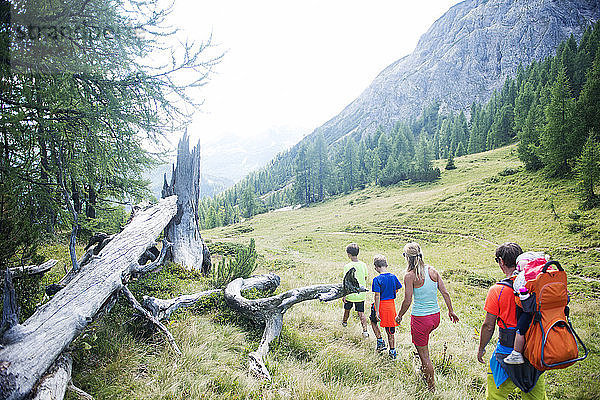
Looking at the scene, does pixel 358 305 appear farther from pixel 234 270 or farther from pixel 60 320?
pixel 60 320

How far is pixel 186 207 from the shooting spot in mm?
8906

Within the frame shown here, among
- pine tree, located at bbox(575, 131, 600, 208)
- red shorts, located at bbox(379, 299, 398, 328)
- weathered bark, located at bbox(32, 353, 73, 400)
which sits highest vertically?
weathered bark, located at bbox(32, 353, 73, 400)

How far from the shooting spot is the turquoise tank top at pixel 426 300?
13.9 ft

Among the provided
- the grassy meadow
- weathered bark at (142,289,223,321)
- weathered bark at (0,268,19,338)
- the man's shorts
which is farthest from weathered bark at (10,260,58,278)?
the man's shorts

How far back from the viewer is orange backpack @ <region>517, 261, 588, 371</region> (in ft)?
8.54

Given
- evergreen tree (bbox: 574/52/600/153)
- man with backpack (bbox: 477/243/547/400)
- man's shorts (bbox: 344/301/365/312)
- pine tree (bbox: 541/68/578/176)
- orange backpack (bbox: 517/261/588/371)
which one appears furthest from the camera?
pine tree (bbox: 541/68/578/176)

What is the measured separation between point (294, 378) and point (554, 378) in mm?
5714

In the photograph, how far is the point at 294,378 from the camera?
3.51m

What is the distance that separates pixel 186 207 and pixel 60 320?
625cm

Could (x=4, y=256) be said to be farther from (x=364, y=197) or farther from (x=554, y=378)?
(x=364, y=197)

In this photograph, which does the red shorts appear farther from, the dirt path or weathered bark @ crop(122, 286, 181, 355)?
the dirt path

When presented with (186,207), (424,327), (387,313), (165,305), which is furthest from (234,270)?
(424,327)

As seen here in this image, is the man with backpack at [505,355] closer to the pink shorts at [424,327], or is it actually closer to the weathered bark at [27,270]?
the pink shorts at [424,327]

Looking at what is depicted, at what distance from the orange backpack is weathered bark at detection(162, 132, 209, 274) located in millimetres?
7924
